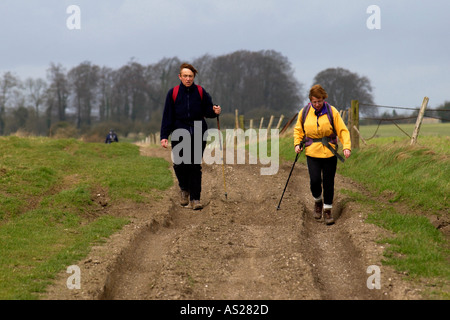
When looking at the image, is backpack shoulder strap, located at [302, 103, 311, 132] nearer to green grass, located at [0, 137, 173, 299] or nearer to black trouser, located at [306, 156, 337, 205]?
black trouser, located at [306, 156, 337, 205]

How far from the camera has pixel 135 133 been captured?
220ft

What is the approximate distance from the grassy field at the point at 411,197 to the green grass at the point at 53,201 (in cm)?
450

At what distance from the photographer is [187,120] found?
396 inches

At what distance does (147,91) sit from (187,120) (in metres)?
63.5

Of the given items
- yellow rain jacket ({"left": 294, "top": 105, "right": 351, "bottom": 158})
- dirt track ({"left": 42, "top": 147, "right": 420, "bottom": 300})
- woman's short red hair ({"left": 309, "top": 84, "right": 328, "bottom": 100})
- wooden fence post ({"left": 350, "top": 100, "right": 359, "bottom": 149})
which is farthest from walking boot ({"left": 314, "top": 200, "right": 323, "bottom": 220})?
wooden fence post ({"left": 350, "top": 100, "right": 359, "bottom": 149})

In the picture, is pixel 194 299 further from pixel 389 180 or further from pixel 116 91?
pixel 116 91

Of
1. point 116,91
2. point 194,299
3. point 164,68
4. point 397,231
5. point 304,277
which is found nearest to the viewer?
point 194,299

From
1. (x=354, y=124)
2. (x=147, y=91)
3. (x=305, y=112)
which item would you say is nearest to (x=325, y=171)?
(x=305, y=112)

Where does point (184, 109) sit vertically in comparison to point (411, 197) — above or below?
above

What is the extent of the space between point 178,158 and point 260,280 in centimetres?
433

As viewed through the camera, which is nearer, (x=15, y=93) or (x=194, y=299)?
(x=194, y=299)

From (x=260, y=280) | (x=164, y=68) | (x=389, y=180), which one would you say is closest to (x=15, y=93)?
(x=164, y=68)

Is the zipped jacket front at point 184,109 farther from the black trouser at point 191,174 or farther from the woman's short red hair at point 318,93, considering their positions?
the woman's short red hair at point 318,93

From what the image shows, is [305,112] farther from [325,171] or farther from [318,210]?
[318,210]
